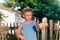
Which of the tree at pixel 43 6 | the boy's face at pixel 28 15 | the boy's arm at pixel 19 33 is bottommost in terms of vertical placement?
the boy's arm at pixel 19 33

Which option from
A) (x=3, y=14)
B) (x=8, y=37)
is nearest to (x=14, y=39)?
(x=8, y=37)

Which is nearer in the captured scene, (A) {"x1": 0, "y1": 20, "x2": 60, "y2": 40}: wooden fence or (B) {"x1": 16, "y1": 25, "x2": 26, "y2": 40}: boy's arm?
(B) {"x1": 16, "y1": 25, "x2": 26, "y2": 40}: boy's arm

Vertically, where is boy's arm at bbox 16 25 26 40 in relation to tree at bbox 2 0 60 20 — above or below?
below

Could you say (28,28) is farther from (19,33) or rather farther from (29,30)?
(19,33)

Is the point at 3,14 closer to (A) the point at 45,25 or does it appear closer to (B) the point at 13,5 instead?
(B) the point at 13,5

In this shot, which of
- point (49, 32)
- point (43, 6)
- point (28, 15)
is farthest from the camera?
point (49, 32)

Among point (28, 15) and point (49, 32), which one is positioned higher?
point (28, 15)

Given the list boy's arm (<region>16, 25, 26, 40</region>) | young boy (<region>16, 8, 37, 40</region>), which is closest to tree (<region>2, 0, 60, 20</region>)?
young boy (<region>16, 8, 37, 40</region>)

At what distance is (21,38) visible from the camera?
3508 mm

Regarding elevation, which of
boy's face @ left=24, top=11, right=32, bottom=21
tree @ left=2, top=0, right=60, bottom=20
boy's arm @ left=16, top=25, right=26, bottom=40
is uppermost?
tree @ left=2, top=0, right=60, bottom=20

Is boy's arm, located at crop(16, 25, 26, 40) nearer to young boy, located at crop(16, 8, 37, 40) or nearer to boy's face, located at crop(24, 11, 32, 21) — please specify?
young boy, located at crop(16, 8, 37, 40)

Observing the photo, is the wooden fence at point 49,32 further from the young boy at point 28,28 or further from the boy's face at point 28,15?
the boy's face at point 28,15

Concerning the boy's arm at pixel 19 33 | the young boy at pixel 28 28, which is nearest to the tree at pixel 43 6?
the young boy at pixel 28 28

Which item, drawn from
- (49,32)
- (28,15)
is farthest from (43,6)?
(49,32)
